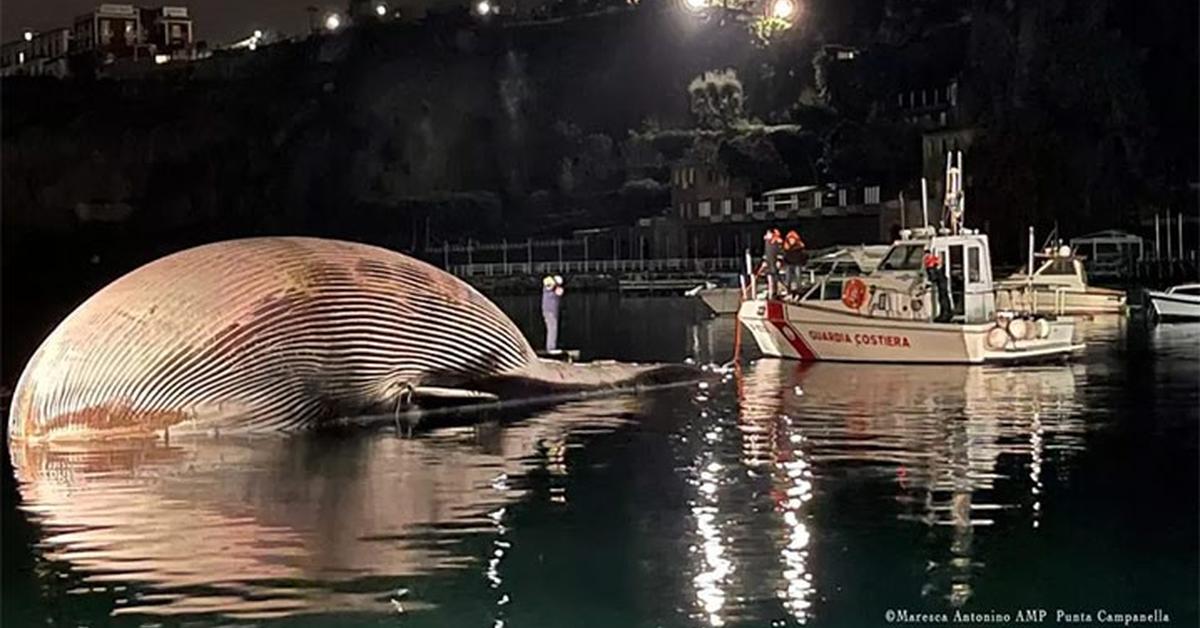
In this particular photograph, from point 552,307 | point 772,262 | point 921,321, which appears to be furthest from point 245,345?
point 772,262

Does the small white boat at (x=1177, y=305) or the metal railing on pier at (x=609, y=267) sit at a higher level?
the metal railing on pier at (x=609, y=267)

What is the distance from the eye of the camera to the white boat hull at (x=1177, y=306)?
45.7 metres

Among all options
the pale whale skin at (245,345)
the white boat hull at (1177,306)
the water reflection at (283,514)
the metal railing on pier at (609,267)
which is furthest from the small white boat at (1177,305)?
the metal railing on pier at (609,267)

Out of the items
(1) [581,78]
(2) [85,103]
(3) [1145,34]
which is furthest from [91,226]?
(3) [1145,34]


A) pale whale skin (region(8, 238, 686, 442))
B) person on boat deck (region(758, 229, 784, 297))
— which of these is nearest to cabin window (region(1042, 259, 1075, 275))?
person on boat deck (region(758, 229, 784, 297))

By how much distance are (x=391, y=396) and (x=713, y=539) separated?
29.2 ft

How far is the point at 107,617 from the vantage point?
9492 mm

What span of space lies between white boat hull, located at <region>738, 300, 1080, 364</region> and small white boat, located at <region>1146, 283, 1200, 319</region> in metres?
17.8

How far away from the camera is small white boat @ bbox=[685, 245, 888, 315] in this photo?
116 feet

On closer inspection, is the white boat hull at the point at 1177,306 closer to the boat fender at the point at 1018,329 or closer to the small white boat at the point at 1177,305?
the small white boat at the point at 1177,305

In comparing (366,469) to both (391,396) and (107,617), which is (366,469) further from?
(107,617)

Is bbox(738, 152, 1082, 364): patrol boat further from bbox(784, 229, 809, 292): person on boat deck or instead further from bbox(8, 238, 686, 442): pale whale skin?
bbox(8, 238, 686, 442): pale whale skin

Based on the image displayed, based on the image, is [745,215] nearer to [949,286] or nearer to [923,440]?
[949,286]

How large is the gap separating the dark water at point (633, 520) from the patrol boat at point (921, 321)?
704 cm
